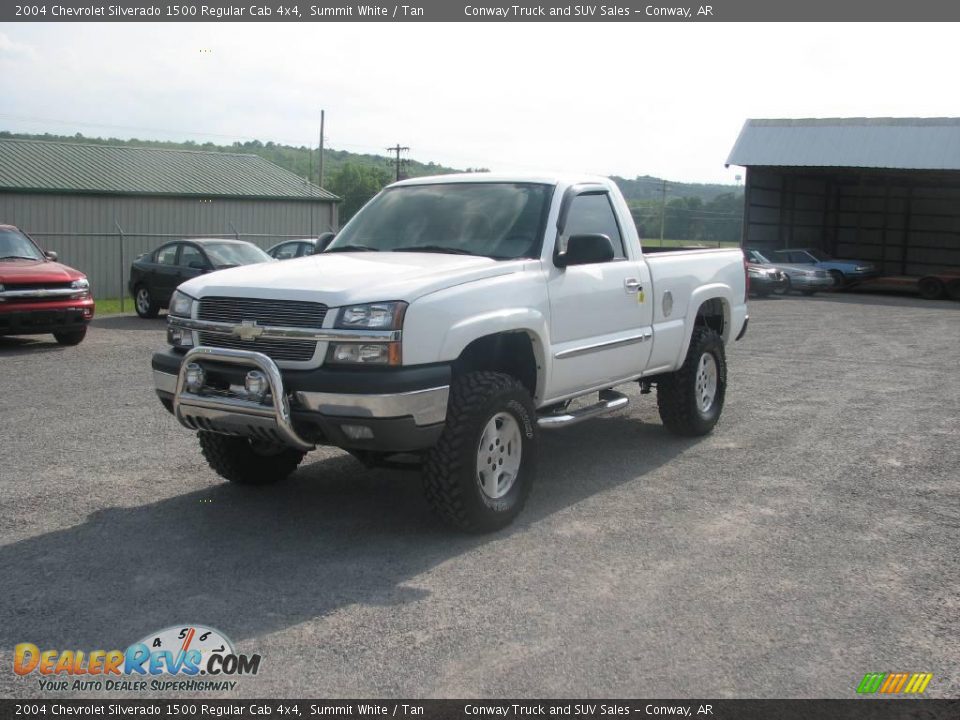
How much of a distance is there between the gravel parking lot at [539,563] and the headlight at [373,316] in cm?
126

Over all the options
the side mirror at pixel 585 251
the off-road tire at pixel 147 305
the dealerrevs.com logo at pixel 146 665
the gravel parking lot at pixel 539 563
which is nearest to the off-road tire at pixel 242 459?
the gravel parking lot at pixel 539 563

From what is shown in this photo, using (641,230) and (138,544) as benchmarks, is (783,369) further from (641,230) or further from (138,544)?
(138,544)

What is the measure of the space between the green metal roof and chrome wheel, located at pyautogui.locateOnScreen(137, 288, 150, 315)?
51.1 ft

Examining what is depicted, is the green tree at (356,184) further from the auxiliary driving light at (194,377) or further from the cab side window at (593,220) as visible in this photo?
the auxiliary driving light at (194,377)

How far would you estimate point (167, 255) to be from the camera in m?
20.4

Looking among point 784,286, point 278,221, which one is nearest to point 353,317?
point 784,286

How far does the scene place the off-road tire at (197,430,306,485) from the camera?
6738 millimetres

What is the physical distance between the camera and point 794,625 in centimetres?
462

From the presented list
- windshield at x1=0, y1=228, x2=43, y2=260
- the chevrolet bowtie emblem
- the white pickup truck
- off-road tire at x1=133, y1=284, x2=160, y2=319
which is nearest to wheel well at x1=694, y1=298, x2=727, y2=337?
the white pickup truck

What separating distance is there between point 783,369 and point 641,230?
5.13m

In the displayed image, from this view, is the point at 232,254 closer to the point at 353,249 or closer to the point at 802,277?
the point at 353,249

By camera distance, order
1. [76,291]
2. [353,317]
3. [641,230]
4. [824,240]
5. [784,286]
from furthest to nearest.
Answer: [824,240]
[784,286]
[76,291]
[641,230]
[353,317]

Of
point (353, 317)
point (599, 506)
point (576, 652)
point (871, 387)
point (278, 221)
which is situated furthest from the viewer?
point (278, 221)

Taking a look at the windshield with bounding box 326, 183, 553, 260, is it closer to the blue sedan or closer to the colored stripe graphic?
the colored stripe graphic
